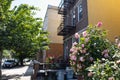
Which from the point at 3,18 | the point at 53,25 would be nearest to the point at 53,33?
the point at 53,25

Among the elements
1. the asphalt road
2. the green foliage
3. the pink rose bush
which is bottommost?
the asphalt road

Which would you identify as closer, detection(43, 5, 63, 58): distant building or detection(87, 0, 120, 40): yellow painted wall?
detection(87, 0, 120, 40): yellow painted wall

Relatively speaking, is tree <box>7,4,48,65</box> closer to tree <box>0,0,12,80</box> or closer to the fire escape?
tree <box>0,0,12,80</box>

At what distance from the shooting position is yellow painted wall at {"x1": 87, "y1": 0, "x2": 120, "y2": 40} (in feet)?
46.6

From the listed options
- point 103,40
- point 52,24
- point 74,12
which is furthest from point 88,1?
point 52,24

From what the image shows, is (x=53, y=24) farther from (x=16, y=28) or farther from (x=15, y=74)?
(x=16, y=28)

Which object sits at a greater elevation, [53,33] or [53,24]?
[53,24]

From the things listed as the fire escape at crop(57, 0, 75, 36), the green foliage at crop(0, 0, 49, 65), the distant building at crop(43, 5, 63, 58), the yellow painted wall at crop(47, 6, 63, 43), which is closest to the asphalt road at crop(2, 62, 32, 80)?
the green foliage at crop(0, 0, 49, 65)

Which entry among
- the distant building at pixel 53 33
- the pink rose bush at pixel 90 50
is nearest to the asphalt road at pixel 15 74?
the distant building at pixel 53 33

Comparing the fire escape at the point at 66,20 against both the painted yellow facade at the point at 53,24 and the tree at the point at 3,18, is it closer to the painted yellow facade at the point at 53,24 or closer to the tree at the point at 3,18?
the tree at the point at 3,18

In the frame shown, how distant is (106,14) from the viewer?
1446 centimetres

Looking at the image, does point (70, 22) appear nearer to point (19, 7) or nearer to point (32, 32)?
point (32, 32)

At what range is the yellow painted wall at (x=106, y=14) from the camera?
14.2m

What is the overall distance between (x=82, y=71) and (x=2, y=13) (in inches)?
409
